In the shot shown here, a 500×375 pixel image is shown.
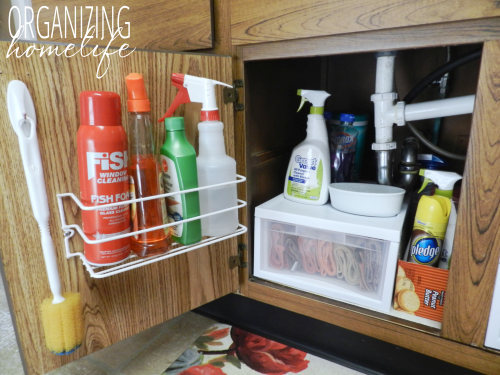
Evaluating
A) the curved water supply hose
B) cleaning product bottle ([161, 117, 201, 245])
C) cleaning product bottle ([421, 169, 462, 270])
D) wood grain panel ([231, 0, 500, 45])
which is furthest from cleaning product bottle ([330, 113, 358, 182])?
cleaning product bottle ([161, 117, 201, 245])

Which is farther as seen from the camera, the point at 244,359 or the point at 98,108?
the point at 244,359

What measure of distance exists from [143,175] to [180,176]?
0.06m

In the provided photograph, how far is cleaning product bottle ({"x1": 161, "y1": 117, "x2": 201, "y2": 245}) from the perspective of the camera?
0.61 m

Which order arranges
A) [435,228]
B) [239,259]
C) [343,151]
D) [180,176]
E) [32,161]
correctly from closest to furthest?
[32,161] < [180,176] < [435,228] < [239,259] < [343,151]

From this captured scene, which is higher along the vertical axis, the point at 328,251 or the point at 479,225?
the point at 479,225

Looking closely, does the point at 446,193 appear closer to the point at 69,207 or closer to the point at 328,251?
the point at 328,251

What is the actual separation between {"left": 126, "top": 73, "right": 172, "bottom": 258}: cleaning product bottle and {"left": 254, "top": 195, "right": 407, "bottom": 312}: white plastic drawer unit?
31 centimetres

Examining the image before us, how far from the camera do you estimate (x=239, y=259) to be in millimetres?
849

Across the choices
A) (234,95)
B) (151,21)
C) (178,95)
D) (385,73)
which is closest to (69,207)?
(178,95)

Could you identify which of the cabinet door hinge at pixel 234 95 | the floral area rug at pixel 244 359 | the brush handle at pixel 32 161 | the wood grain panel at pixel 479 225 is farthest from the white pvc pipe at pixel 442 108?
the brush handle at pixel 32 161

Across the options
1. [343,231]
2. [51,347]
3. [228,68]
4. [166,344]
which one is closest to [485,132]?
[343,231]

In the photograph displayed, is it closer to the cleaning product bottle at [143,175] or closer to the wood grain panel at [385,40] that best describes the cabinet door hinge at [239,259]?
the cleaning product bottle at [143,175]

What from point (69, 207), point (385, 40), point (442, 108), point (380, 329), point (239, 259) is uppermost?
point (385, 40)

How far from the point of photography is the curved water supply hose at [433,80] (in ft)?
2.58
